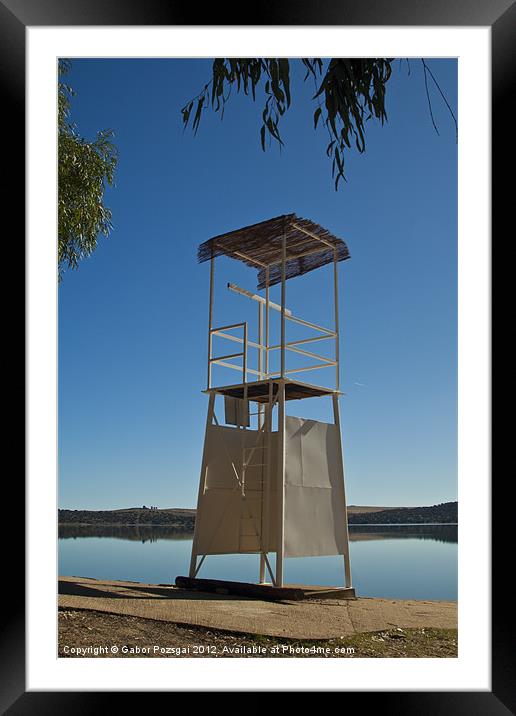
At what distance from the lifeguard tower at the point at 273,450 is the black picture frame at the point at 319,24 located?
425 centimetres

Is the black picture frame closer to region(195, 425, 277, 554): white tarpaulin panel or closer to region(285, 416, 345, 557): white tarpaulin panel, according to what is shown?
region(285, 416, 345, 557): white tarpaulin panel

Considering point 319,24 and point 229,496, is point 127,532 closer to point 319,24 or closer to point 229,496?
point 229,496

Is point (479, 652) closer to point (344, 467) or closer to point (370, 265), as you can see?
point (344, 467)

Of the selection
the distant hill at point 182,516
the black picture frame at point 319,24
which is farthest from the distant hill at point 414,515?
the black picture frame at point 319,24

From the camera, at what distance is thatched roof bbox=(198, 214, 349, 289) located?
785 centimetres

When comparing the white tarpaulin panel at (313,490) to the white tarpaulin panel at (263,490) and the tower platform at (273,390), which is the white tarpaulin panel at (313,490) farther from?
the tower platform at (273,390)

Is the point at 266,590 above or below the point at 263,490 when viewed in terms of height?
below

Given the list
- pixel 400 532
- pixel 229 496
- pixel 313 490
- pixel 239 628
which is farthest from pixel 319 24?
pixel 400 532

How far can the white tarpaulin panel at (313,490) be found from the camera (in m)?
7.58

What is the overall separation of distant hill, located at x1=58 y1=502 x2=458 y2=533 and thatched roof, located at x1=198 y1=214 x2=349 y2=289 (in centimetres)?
292

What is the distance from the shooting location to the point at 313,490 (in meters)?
7.86

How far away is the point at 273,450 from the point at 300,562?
4.02 ft

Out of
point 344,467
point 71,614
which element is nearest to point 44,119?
point 71,614

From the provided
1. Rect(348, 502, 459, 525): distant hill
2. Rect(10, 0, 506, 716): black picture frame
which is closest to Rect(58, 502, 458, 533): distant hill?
Rect(348, 502, 459, 525): distant hill
